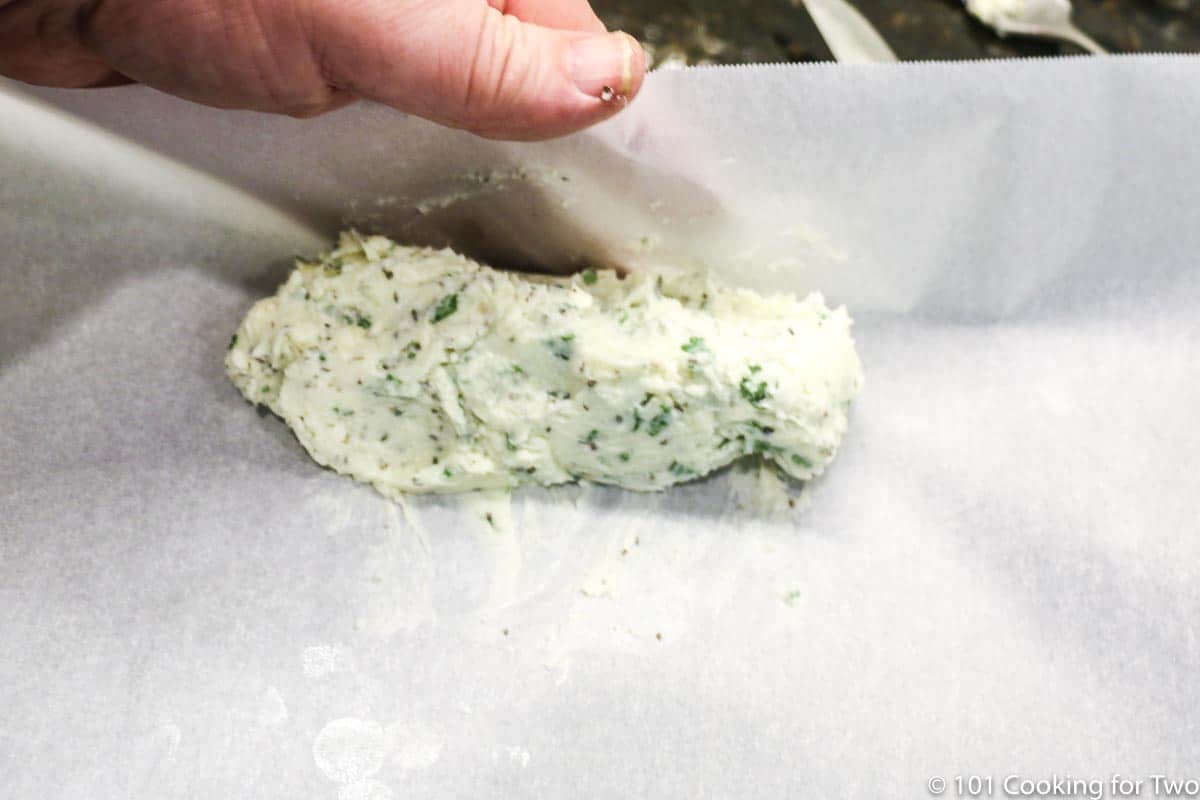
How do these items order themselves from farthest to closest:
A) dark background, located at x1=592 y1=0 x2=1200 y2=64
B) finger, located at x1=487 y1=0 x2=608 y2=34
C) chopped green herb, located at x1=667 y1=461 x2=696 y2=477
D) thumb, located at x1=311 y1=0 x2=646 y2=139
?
dark background, located at x1=592 y1=0 x2=1200 y2=64, chopped green herb, located at x1=667 y1=461 x2=696 y2=477, finger, located at x1=487 y1=0 x2=608 y2=34, thumb, located at x1=311 y1=0 x2=646 y2=139

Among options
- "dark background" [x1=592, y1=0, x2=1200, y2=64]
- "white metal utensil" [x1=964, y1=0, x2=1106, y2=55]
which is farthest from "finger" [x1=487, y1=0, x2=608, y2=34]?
"white metal utensil" [x1=964, y1=0, x2=1106, y2=55]

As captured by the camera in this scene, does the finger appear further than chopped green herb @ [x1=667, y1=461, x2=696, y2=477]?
No

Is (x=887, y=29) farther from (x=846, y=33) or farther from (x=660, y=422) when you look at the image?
(x=660, y=422)

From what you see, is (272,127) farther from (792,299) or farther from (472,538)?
(792,299)

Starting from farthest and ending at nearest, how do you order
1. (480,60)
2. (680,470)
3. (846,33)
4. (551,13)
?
(846,33) < (680,470) < (551,13) < (480,60)

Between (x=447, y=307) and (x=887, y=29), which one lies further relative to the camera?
(x=887, y=29)

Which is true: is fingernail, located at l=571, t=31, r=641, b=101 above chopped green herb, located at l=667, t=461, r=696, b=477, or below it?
above

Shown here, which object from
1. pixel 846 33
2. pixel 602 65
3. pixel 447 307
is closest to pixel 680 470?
pixel 447 307

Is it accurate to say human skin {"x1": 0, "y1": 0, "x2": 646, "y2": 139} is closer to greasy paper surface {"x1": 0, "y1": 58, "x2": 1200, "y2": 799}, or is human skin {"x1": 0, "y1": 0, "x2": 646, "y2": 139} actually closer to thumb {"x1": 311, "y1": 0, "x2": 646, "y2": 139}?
thumb {"x1": 311, "y1": 0, "x2": 646, "y2": 139}
